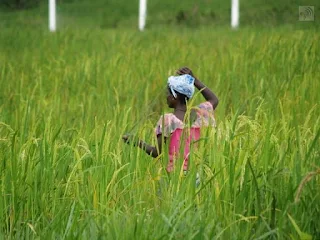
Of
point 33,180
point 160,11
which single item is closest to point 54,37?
point 33,180

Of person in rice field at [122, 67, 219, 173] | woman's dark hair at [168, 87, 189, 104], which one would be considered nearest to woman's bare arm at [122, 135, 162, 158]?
person in rice field at [122, 67, 219, 173]

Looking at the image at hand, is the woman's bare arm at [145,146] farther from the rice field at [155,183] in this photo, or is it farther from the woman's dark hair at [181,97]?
the woman's dark hair at [181,97]

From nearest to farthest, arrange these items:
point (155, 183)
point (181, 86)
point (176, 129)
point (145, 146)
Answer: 1. point (155, 183)
2. point (145, 146)
3. point (176, 129)
4. point (181, 86)

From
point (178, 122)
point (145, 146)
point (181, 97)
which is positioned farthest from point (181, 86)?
point (145, 146)

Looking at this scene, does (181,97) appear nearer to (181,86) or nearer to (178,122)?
(181,86)

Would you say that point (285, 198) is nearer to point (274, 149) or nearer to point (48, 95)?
point (274, 149)

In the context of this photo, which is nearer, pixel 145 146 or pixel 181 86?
pixel 145 146

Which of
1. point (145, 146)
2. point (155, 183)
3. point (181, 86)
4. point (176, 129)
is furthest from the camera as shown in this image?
point (181, 86)

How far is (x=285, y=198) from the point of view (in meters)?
2.98

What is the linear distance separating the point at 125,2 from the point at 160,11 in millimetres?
1602

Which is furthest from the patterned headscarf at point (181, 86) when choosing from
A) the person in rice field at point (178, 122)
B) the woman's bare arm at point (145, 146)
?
the woman's bare arm at point (145, 146)

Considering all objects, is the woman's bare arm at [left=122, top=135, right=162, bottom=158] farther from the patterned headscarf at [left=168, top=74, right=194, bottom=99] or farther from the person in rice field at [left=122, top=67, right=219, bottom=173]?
the patterned headscarf at [left=168, top=74, right=194, bottom=99]

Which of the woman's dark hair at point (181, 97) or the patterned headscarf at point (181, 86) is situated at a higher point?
the patterned headscarf at point (181, 86)

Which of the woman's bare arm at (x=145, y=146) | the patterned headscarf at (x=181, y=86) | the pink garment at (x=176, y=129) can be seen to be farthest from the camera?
the patterned headscarf at (x=181, y=86)
